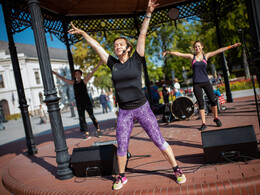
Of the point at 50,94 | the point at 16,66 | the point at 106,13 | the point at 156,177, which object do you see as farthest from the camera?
the point at 106,13

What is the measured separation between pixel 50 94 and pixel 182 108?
456cm

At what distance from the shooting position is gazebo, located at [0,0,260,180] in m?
3.66

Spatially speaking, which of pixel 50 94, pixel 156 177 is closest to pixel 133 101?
pixel 156 177

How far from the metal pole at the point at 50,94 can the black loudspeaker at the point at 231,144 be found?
229 centimetres

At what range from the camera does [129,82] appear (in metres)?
2.84

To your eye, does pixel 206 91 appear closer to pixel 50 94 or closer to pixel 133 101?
pixel 133 101

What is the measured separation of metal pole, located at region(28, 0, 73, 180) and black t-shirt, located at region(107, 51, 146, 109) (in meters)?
1.36

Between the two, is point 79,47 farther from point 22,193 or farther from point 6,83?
point 6,83

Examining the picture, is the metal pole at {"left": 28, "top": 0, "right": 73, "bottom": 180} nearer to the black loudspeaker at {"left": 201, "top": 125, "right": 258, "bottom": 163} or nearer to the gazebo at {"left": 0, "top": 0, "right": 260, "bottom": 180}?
the gazebo at {"left": 0, "top": 0, "right": 260, "bottom": 180}

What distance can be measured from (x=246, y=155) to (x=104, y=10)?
21.5 ft

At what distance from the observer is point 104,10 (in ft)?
25.2

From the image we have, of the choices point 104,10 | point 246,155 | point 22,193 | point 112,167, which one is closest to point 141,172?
point 112,167

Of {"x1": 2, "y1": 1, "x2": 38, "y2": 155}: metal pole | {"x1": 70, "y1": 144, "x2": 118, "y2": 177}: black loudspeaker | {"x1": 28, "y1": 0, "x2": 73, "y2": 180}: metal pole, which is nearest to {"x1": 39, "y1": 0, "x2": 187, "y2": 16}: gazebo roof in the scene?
{"x1": 2, "y1": 1, "x2": 38, "y2": 155}: metal pole

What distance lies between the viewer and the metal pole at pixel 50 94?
3643mm
